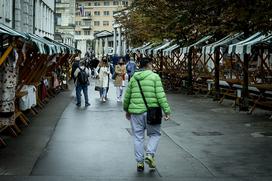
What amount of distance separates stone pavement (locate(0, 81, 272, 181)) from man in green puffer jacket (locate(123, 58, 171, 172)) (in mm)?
302

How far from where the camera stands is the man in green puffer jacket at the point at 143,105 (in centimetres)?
909

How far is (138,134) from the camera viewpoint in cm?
923

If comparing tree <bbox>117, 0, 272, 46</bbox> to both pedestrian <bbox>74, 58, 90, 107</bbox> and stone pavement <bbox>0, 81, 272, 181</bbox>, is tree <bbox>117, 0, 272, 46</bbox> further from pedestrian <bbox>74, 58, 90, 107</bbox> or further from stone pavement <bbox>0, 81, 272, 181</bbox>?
pedestrian <bbox>74, 58, 90, 107</bbox>

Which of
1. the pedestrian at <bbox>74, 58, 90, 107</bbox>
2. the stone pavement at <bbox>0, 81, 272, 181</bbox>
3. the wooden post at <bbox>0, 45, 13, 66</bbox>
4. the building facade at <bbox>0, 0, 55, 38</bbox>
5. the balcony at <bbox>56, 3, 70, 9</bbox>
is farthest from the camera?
the balcony at <bbox>56, 3, 70, 9</bbox>

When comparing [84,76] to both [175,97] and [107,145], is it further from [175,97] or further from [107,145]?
[107,145]

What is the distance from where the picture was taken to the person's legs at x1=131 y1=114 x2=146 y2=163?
358 inches

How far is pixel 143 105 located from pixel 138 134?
1.61 ft

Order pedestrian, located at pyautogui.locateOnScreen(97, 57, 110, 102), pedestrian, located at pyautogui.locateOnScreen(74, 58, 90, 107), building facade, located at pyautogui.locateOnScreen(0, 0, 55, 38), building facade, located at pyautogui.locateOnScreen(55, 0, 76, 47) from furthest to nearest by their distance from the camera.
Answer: building facade, located at pyautogui.locateOnScreen(55, 0, 76, 47) < building facade, located at pyautogui.locateOnScreen(0, 0, 55, 38) < pedestrian, located at pyautogui.locateOnScreen(97, 57, 110, 102) < pedestrian, located at pyautogui.locateOnScreen(74, 58, 90, 107)

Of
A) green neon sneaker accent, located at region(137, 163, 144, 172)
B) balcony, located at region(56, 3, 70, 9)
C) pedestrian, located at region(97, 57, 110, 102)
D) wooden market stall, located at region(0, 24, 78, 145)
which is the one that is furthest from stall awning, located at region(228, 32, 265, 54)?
balcony, located at region(56, 3, 70, 9)

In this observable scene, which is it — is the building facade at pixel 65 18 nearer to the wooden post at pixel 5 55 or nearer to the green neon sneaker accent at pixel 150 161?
the wooden post at pixel 5 55

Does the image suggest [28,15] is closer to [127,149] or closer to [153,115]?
[127,149]

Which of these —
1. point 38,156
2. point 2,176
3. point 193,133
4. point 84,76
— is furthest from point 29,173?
point 84,76

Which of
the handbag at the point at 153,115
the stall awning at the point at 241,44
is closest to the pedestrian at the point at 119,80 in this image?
the stall awning at the point at 241,44

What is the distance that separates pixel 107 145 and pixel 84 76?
987 centimetres
